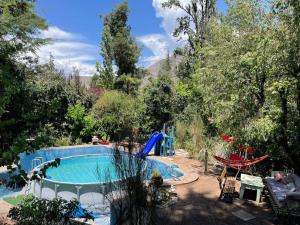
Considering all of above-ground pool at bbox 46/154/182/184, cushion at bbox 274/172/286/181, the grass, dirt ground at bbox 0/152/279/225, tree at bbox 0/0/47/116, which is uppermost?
tree at bbox 0/0/47/116

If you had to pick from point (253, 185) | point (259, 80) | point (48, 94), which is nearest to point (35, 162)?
point (48, 94)

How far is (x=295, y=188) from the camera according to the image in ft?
22.0

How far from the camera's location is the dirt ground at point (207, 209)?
636 cm

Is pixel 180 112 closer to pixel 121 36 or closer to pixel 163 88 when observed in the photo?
pixel 163 88

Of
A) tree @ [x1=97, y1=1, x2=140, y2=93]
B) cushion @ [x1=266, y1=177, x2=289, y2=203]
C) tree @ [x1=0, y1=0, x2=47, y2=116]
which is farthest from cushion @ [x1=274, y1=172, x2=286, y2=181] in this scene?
tree @ [x1=97, y1=1, x2=140, y2=93]

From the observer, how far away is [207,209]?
707 centimetres

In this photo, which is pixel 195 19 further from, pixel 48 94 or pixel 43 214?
pixel 43 214

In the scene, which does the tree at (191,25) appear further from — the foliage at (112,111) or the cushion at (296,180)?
the cushion at (296,180)

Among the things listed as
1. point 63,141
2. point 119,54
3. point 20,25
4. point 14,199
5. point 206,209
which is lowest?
point 14,199

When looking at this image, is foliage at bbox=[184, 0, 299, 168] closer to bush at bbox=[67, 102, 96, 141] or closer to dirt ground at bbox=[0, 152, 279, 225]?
dirt ground at bbox=[0, 152, 279, 225]

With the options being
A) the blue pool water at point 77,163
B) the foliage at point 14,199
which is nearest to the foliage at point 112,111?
the blue pool water at point 77,163

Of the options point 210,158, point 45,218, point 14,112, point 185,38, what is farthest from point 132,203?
point 185,38

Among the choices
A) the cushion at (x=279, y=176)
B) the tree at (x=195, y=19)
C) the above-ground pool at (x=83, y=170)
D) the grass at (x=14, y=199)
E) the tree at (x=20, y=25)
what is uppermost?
the tree at (x=195, y=19)

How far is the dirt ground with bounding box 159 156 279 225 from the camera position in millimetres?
6355
